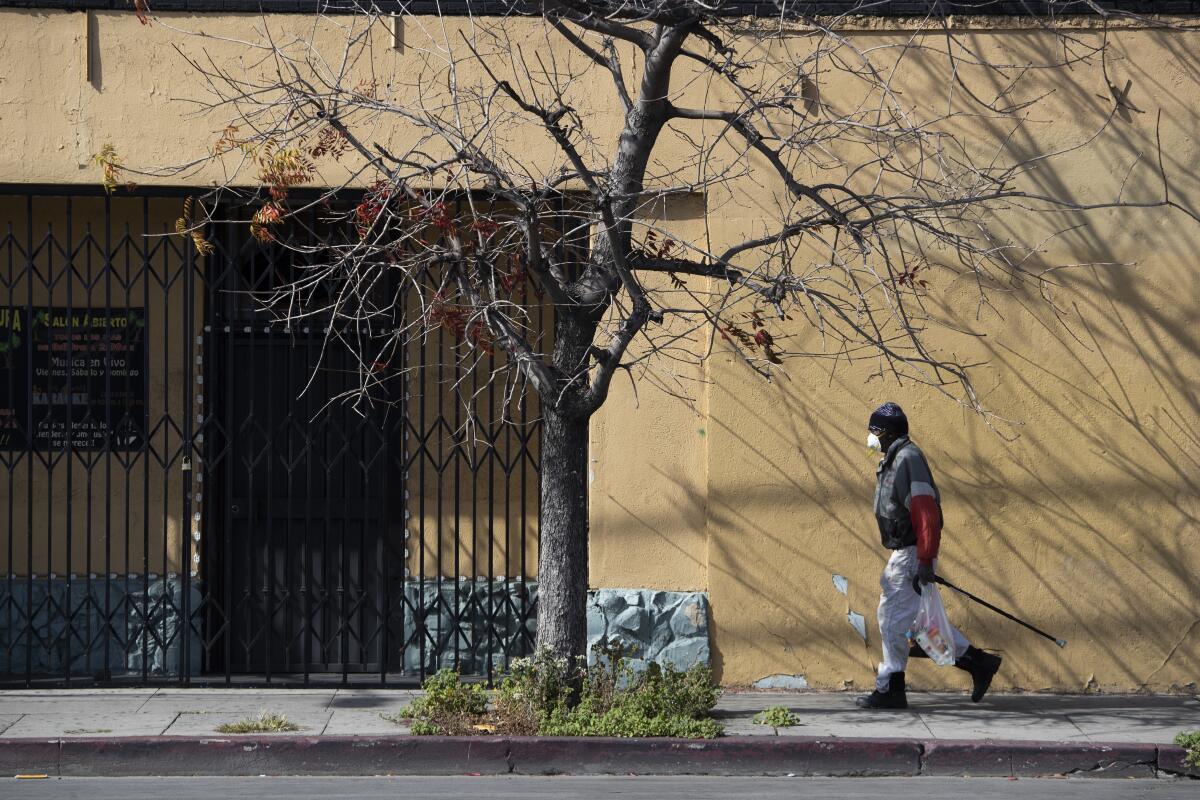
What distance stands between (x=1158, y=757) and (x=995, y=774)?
87cm

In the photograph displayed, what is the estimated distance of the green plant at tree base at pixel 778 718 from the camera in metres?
8.39

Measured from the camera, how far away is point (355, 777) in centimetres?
782

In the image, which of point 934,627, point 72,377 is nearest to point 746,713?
point 934,627

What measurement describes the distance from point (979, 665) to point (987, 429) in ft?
5.20

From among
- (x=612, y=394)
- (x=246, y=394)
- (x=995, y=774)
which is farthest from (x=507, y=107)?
(x=995, y=774)

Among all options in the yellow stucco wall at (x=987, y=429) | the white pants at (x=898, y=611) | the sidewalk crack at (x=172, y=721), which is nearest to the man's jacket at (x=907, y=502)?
the white pants at (x=898, y=611)

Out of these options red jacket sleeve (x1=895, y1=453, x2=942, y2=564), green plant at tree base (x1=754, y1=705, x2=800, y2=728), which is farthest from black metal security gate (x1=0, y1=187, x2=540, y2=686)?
red jacket sleeve (x1=895, y1=453, x2=942, y2=564)

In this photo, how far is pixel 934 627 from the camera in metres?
8.76

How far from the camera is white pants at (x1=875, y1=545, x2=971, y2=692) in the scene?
8.80 metres

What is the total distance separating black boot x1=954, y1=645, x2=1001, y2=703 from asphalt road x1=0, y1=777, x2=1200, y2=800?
119 centimetres

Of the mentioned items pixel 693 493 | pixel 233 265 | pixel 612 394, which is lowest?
pixel 693 493

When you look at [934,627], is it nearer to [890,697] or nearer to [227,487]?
[890,697]

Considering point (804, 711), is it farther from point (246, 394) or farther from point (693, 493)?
point (246, 394)

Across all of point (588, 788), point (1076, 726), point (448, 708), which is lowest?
point (588, 788)
